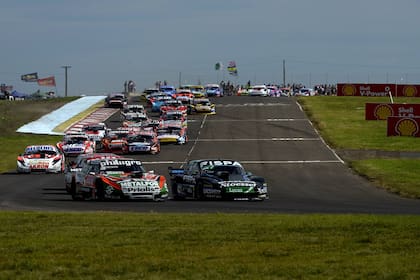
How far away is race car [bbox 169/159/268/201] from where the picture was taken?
2772 cm

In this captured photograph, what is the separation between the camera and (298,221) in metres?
18.1

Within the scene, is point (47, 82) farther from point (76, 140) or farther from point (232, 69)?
point (76, 140)

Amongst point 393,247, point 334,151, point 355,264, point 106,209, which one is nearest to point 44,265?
point 355,264

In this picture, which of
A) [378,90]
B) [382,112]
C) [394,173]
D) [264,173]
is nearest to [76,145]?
[264,173]

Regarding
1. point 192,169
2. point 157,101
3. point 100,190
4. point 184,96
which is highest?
point 184,96

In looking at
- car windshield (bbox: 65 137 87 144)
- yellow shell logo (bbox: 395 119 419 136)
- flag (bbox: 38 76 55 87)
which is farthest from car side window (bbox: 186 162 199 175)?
flag (bbox: 38 76 55 87)

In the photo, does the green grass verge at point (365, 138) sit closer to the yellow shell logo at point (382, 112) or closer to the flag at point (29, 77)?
the yellow shell logo at point (382, 112)

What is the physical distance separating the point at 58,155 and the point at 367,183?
44.0 ft

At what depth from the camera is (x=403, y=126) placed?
2197 inches

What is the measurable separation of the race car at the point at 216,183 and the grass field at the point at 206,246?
7.39 m

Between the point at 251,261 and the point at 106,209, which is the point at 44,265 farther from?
the point at 106,209

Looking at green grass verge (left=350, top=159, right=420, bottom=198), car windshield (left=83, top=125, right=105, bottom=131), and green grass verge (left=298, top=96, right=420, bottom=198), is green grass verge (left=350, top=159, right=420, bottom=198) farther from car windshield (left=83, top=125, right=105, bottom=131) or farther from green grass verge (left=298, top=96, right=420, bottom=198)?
car windshield (left=83, top=125, right=105, bottom=131)

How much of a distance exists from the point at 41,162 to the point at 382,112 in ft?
108

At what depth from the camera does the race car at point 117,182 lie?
26.9 m
